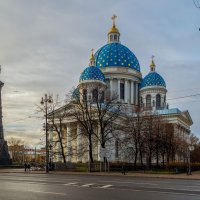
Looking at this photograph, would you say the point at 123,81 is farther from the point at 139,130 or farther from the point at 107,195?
the point at 107,195

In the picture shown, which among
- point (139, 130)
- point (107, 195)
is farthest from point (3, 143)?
point (107, 195)

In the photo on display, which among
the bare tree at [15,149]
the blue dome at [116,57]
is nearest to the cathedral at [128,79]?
the blue dome at [116,57]

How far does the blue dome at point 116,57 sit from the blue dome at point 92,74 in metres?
6.03

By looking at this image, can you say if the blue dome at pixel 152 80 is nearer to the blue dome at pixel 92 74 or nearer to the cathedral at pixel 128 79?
the cathedral at pixel 128 79

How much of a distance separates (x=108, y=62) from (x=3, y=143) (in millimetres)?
39058

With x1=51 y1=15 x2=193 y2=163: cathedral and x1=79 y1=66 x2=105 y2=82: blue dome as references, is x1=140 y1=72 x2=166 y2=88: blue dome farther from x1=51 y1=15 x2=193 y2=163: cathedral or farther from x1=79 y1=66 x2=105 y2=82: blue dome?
x1=79 y1=66 x2=105 y2=82: blue dome

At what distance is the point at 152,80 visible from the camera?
3543 inches

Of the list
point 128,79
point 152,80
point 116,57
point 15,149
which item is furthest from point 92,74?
point 15,149

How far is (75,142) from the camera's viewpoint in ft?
261

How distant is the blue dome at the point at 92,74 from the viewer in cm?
→ 8175

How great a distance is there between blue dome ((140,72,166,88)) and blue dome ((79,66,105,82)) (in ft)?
41.2

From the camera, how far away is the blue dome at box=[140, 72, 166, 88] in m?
89.6

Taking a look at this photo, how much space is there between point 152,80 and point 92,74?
16484 millimetres

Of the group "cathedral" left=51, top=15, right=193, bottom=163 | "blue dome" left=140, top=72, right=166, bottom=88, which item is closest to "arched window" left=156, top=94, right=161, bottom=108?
"cathedral" left=51, top=15, right=193, bottom=163
